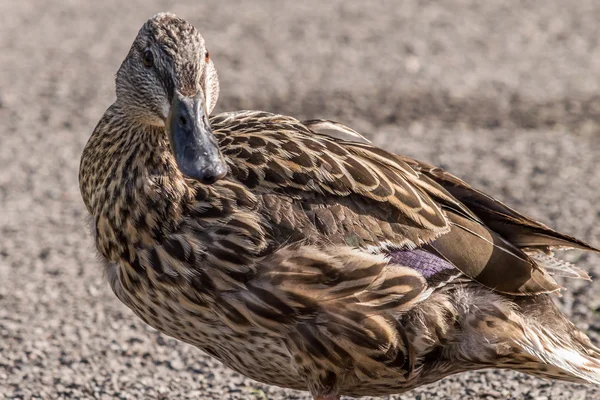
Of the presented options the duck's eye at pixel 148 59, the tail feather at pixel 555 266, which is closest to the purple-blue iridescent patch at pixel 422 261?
the tail feather at pixel 555 266

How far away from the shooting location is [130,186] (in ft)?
16.0

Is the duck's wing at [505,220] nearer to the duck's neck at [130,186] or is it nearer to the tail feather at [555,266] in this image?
the tail feather at [555,266]

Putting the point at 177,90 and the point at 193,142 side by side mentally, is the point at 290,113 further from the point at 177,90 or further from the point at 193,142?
the point at 193,142

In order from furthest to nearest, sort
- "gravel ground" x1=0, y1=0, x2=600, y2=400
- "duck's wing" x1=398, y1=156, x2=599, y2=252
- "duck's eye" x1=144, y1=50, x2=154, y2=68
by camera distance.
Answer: "gravel ground" x1=0, y1=0, x2=600, y2=400, "duck's wing" x1=398, y1=156, x2=599, y2=252, "duck's eye" x1=144, y1=50, x2=154, y2=68

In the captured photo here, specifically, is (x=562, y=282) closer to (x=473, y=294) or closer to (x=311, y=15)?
(x=473, y=294)

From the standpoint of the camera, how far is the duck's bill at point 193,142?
429 cm

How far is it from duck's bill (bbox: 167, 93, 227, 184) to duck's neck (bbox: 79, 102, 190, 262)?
398 mm

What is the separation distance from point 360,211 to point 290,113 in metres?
5.28

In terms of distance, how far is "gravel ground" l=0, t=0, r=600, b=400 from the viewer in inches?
237

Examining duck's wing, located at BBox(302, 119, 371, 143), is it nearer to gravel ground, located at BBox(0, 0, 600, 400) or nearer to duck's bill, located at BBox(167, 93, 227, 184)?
duck's bill, located at BBox(167, 93, 227, 184)

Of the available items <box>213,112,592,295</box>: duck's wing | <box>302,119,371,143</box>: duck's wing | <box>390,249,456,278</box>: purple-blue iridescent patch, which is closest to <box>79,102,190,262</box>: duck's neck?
<box>213,112,592,295</box>: duck's wing

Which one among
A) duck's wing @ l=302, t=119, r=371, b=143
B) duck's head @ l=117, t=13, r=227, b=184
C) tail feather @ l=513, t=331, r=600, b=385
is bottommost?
tail feather @ l=513, t=331, r=600, b=385

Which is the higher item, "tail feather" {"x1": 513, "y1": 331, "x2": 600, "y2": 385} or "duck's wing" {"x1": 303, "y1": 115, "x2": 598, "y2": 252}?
"duck's wing" {"x1": 303, "y1": 115, "x2": 598, "y2": 252}

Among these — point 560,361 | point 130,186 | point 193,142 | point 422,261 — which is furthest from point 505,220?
point 130,186
